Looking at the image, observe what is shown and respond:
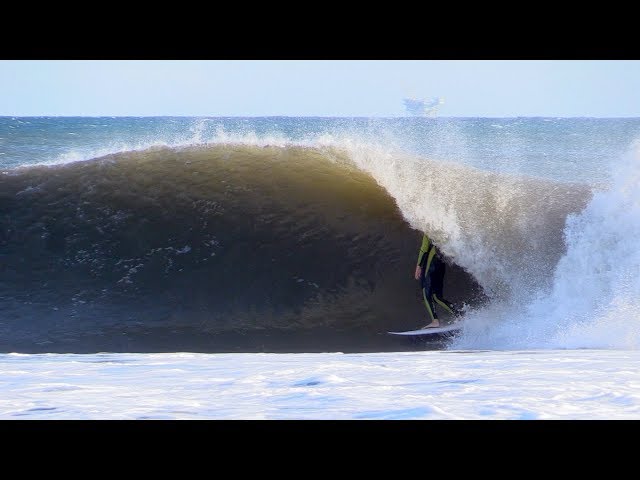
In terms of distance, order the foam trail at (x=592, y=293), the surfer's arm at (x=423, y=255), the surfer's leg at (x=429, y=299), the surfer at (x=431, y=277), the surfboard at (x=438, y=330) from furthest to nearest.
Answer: the surfer's arm at (x=423, y=255)
the surfer at (x=431, y=277)
the surfer's leg at (x=429, y=299)
the surfboard at (x=438, y=330)
the foam trail at (x=592, y=293)

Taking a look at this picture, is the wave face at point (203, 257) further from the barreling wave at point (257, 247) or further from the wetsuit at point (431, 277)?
the wetsuit at point (431, 277)

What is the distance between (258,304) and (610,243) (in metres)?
3.38

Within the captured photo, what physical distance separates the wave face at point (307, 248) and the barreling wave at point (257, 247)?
0.06ft

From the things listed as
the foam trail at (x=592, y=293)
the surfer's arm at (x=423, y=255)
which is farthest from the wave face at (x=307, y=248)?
the surfer's arm at (x=423, y=255)

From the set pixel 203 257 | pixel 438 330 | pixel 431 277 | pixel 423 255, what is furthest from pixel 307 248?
pixel 438 330

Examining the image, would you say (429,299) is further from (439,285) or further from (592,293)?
(592,293)

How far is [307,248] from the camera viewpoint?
336 inches

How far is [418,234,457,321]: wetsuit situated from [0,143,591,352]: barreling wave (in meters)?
0.16

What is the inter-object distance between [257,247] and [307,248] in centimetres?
51

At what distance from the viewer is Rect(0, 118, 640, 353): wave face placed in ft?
25.1

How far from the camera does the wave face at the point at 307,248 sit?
7645 millimetres

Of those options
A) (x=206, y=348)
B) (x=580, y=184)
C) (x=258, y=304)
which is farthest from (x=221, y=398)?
(x=580, y=184)

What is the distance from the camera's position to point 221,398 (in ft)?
16.8
